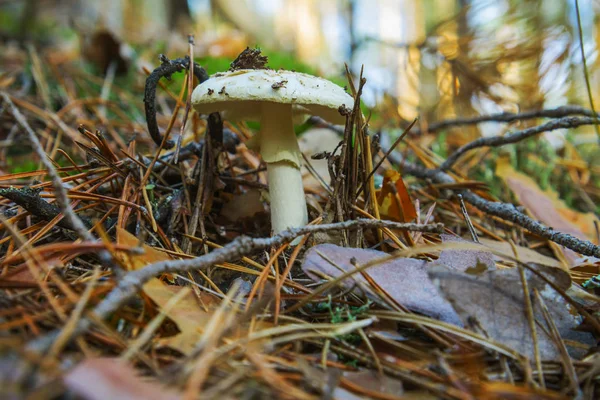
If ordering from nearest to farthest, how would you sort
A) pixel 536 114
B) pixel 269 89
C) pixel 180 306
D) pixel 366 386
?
pixel 366 386 < pixel 180 306 < pixel 269 89 < pixel 536 114

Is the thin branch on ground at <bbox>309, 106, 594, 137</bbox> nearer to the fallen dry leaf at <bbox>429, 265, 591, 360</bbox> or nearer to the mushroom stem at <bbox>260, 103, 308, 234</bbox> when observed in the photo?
the mushroom stem at <bbox>260, 103, 308, 234</bbox>

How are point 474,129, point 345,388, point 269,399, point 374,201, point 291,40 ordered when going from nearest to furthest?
point 269,399 < point 345,388 < point 374,201 < point 474,129 < point 291,40

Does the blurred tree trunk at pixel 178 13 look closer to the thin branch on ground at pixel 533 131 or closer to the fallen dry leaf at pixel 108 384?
the thin branch on ground at pixel 533 131

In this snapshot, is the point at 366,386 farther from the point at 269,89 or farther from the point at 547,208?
the point at 547,208

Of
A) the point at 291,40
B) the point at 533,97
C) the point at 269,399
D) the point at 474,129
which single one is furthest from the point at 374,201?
the point at 291,40

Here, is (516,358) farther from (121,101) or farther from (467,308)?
(121,101)

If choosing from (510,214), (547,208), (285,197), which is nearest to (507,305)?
(510,214)
